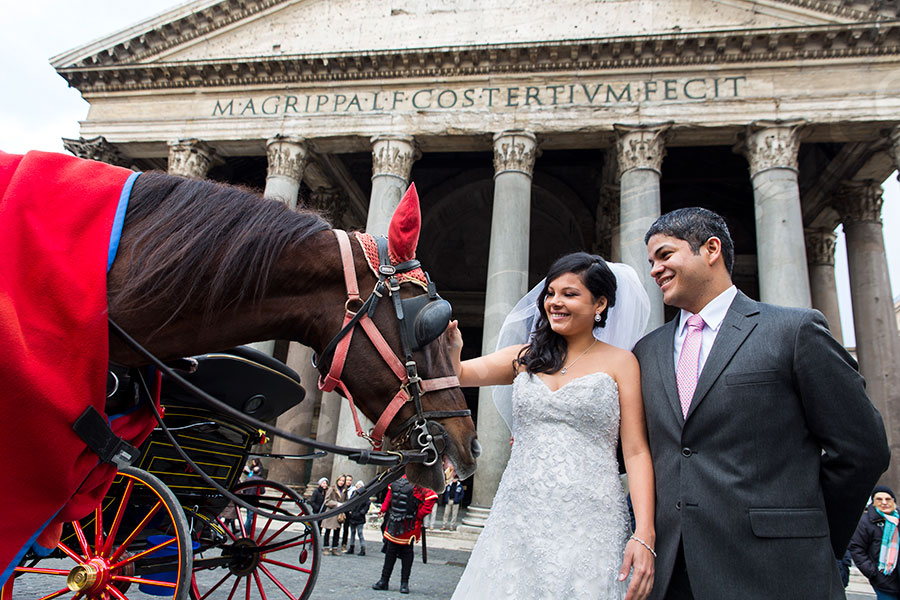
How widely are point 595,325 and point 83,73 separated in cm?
1834

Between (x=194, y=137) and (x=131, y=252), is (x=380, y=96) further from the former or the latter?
(x=131, y=252)

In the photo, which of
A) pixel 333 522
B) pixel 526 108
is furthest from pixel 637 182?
pixel 333 522

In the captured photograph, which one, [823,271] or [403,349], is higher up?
[823,271]

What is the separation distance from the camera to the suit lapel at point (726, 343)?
2.01 m

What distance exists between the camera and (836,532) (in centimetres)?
190

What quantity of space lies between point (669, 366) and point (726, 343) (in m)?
0.23

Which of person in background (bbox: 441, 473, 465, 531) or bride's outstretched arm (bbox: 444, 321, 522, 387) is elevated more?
bride's outstretched arm (bbox: 444, 321, 522, 387)

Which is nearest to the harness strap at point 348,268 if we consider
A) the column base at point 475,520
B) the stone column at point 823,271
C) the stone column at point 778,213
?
the column base at point 475,520

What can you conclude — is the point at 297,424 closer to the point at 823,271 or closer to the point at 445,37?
the point at 445,37

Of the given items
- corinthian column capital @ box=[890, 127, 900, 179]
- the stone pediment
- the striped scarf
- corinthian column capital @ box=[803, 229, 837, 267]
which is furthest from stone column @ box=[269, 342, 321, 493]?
corinthian column capital @ box=[803, 229, 837, 267]

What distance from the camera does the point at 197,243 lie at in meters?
1.83

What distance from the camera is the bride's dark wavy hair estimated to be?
248cm

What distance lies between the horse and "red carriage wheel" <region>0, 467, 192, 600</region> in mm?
1651

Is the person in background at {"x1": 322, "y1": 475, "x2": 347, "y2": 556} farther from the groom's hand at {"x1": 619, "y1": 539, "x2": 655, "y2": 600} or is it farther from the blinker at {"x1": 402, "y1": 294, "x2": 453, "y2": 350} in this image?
the blinker at {"x1": 402, "y1": 294, "x2": 453, "y2": 350}
